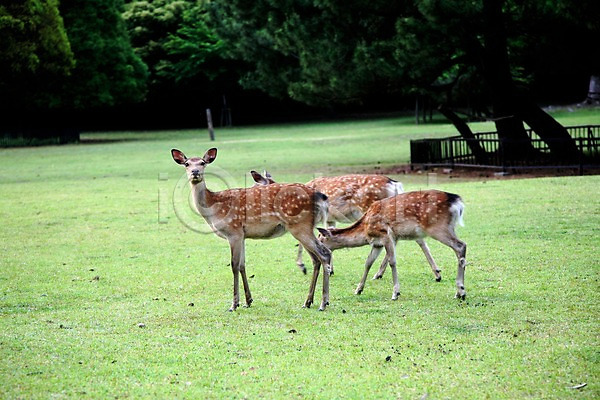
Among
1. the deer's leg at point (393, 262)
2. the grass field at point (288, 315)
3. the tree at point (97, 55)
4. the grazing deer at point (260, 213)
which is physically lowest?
the grass field at point (288, 315)

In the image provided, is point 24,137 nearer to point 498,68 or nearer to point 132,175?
point 132,175

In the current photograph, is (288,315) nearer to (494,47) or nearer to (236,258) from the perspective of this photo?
(236,258)

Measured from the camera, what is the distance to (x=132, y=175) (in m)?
22.5

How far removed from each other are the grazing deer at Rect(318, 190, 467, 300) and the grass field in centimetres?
53

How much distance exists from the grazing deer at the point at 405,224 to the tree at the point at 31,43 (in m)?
29.9

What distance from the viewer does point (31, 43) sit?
35500mm

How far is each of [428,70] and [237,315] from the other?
13.1 m

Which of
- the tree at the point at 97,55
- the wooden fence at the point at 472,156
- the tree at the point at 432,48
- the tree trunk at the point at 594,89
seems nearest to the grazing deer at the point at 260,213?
the tree at the point at 432,48

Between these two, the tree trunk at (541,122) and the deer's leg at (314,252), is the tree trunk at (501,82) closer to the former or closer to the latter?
the tree trunk at (541,122)

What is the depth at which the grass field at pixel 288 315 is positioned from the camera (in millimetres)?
5645

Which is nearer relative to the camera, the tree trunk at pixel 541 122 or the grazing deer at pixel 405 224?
the grazing deer at pixel 405 224

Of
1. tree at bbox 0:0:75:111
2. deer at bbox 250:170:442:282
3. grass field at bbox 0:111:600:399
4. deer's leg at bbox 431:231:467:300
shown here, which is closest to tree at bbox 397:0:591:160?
grass field at bbox 0:111:600:399

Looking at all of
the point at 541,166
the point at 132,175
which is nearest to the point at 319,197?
the point at 541,166

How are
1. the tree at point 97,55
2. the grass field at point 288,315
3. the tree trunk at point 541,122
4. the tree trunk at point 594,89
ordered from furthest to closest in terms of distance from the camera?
the tree trunk at point 594,89, the tree at point 97,55, the tree trunk at point 541,122, the grass field at point 288,315
